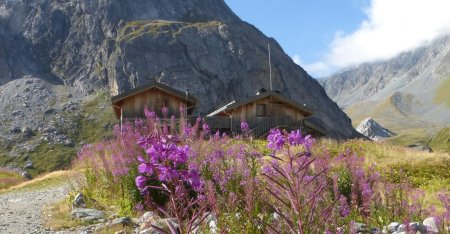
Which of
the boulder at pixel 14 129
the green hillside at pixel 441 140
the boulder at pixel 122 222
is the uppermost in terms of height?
the boulder at pixel 14 129

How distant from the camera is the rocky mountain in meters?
131

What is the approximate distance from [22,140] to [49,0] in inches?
2704

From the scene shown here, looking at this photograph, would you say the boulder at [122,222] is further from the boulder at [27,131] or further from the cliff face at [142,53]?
the cliff face at [142,53]

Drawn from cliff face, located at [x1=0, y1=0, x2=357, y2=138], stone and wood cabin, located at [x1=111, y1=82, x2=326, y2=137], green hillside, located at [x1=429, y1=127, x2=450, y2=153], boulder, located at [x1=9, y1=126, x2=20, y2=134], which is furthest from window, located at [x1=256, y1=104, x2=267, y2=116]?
green hillside, located at [x1=429, y1=127, x2=450, y2=153]

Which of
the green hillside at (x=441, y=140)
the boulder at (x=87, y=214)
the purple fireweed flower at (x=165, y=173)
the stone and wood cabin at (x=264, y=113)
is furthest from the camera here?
the green hillside at (x=441, y=140)

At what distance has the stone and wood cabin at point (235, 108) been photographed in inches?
1539

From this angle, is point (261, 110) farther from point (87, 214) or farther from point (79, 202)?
point (87, 214)

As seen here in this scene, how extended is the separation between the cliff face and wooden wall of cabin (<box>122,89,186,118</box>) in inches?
3371

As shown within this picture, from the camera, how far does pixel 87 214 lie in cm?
1154

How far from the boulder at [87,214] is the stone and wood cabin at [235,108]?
27.2 m

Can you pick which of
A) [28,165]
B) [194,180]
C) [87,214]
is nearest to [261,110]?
[87,214]

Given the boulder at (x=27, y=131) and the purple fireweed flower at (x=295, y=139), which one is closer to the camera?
the purple fireweed flower at (x=295, y=139)

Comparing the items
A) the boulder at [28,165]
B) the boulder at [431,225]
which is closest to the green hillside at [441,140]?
the boulder at [28,165]

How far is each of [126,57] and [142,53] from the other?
4602mm
